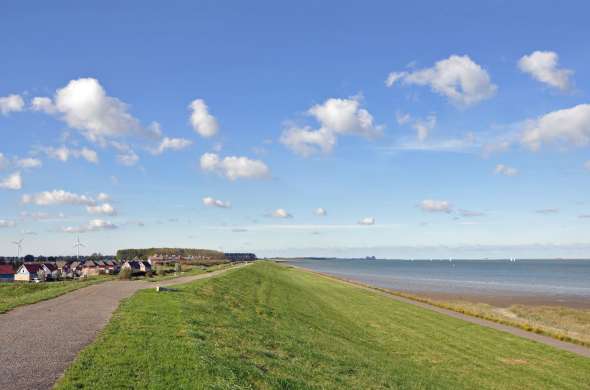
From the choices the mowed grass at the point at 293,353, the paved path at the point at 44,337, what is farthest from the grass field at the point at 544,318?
the paved path at the point at 44,337

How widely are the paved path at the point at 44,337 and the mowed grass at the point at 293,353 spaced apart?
1.93 ft

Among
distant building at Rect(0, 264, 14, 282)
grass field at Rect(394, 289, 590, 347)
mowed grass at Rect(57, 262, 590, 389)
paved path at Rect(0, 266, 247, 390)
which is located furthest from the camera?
distant building at Rect(0, 264, 14, 282)

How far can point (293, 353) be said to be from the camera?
17.1 metres

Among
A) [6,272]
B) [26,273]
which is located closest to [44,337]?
[26,273]

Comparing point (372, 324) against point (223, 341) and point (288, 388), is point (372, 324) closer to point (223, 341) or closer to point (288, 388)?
point (223, 341)

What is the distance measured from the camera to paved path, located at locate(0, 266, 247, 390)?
10812 millimetres

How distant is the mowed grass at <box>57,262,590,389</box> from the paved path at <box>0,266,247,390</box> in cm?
59

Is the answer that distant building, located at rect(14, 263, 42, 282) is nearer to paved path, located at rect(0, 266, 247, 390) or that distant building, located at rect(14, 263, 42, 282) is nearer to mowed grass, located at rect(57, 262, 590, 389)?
mowed grass, located at rect(57, 262, 590, 389)

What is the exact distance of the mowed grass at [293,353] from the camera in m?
11.6

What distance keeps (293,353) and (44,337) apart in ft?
29.0

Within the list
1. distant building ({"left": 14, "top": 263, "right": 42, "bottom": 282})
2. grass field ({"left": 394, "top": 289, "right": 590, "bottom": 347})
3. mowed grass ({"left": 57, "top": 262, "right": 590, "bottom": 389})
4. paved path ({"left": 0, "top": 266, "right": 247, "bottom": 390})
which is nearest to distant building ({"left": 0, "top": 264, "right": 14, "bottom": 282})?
distant building ({"left": 14, "top": 263, "right": 42, "bottom": 282})

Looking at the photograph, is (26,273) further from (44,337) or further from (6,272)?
(44,337)

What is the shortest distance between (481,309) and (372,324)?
2711cm

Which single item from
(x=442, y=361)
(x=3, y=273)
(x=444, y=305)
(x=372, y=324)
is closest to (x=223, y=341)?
(x=442, y=361)
